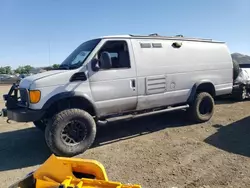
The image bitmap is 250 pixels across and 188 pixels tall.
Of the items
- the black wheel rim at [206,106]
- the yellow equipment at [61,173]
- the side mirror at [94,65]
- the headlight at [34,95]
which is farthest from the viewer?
the black wheel rim at [206,106]

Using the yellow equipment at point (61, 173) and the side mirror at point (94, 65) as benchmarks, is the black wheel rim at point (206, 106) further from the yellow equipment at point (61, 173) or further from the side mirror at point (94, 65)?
the yellow equipment at point (61, 173)

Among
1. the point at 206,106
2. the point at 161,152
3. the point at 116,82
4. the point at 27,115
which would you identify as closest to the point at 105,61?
the point at 116,82

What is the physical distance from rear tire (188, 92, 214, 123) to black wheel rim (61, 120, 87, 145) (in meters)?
3.29

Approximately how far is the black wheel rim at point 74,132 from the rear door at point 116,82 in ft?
1.88

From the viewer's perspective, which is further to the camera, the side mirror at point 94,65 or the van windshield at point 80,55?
the van windshield at point 80,55

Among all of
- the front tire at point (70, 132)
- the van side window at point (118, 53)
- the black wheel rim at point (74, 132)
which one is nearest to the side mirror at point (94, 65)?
the van side window at point (118, 53)

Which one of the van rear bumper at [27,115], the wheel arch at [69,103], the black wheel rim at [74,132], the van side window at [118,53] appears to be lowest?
the black wheel rim at [74,132]

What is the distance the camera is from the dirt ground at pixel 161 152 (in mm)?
3746

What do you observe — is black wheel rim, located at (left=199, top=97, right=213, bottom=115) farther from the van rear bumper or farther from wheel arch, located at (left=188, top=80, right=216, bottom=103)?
the van rear bumper

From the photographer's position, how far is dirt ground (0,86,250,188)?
3.75 meters

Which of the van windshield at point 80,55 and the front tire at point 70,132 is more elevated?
the van windshield at point 80,55

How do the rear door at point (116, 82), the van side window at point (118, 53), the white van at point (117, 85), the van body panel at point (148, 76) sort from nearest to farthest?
the white van at point (117, 85) < the van body panel at point (148, 76) < the rear door at point (116, 82) < the van side window at point (118, 53)

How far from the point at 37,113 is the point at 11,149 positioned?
149 cm

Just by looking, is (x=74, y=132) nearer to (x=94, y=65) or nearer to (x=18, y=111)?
(x=18, y=111)
